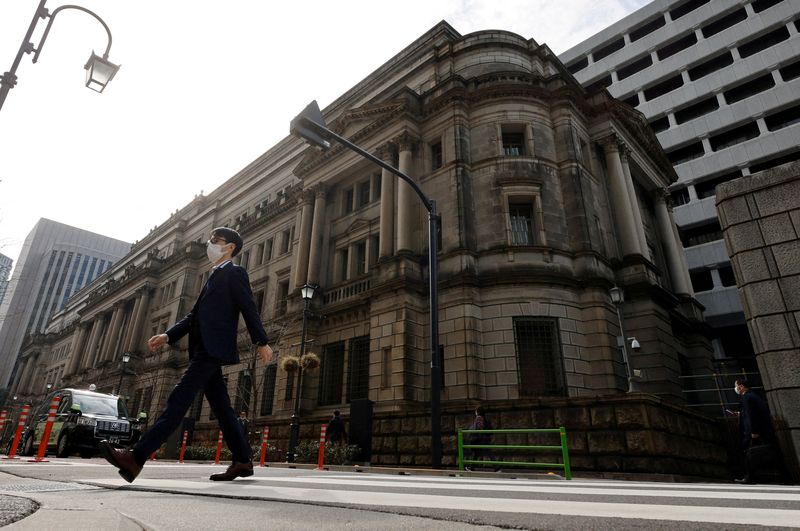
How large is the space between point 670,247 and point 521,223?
12.1 metres

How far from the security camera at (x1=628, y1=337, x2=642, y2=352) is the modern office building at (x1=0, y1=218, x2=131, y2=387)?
363 feet

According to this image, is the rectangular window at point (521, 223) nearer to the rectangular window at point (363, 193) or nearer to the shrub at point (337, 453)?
the rectangular window at point (363, 193)

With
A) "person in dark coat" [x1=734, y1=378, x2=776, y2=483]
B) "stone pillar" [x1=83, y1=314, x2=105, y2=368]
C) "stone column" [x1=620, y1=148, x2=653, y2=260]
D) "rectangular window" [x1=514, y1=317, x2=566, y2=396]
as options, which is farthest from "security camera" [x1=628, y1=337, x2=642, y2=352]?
"stone pillar" [x1=83, y1=314, x2=105, y2=368]

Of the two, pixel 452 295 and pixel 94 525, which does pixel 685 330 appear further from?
Answer: pixel 94 525

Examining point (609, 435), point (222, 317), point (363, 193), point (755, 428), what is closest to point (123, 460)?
point (222, 317)

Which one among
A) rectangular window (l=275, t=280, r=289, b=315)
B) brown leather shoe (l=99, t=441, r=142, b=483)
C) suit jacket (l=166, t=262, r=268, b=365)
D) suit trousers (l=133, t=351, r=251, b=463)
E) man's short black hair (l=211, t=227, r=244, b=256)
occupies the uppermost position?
rectangular window (l=275, t=280, r=289, b=315)

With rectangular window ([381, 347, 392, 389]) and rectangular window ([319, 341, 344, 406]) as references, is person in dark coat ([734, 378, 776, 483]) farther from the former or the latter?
rectangular window ([319, 341, 344, 406])

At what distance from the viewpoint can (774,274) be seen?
793 cm

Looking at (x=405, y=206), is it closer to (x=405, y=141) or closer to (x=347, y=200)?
(x=405, y=141)

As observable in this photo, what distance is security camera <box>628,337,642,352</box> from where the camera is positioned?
18239 millimetres

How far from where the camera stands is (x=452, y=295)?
768 inches

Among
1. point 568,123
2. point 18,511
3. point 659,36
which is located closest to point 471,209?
point 568,123

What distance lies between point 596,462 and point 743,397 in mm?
3898

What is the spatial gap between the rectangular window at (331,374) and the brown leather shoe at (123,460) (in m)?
19.7
